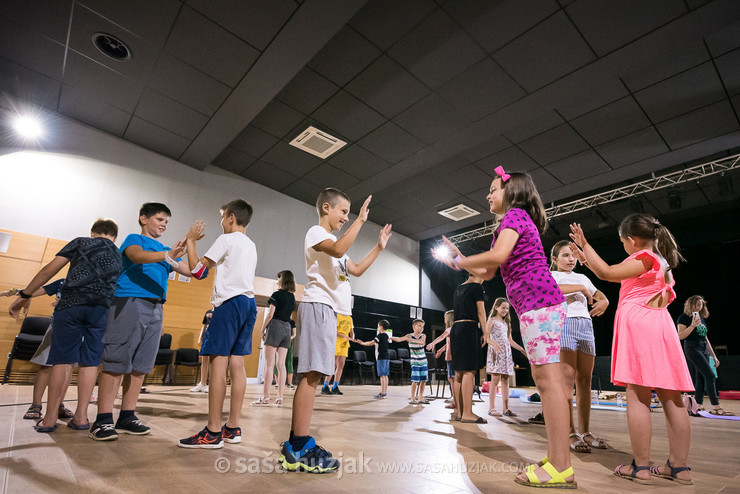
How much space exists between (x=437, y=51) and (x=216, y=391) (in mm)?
4534

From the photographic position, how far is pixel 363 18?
169 inches

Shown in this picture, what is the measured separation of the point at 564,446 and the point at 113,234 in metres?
2.83

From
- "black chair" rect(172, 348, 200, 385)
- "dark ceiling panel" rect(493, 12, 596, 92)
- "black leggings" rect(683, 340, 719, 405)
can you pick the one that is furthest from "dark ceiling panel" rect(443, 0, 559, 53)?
"black chair" rect(172, 348, 200, 385)

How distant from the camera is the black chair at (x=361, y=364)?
9.59 metres

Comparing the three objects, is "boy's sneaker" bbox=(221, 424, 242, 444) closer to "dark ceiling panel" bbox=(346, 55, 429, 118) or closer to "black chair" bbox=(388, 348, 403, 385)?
"dark ceiling panel" bbox=(346, 55, 429, 118)

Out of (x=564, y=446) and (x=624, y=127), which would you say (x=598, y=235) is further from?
(x=564, y=446)

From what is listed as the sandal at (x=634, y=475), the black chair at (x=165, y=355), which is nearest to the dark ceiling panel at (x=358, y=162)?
the black chair at (x=165, y=355)

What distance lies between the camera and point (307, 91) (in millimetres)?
5426

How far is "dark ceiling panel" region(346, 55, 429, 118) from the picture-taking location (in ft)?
16.3

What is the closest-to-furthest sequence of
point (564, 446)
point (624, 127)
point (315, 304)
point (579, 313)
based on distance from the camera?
point (564, 446) < point (315, 304) < point (579, 313) < point (624, 127)

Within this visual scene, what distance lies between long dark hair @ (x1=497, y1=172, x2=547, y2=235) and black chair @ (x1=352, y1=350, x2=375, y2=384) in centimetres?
844

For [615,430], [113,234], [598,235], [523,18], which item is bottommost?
[615,430]

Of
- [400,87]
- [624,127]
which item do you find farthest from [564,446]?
[624,127]

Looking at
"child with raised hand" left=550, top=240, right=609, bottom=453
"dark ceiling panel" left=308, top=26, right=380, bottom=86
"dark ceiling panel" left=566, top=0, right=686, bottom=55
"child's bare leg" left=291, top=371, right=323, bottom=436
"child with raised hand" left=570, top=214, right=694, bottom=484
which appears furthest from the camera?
"dark ceiling panel" left=308, top=26, right=380, bottom=86
